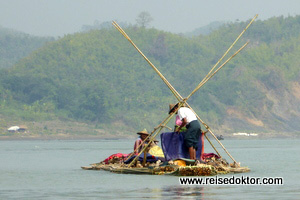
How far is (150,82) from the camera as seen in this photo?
10144cm

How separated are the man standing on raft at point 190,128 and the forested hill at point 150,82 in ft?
223

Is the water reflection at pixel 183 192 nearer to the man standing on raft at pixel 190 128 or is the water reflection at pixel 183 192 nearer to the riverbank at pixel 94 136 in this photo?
the man standing on raft at pixel 190 128

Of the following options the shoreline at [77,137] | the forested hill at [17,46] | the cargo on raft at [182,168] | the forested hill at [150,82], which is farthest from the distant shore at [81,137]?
the cargo on raft at [182,168]

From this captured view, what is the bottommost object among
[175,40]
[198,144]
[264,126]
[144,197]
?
Answer: [144,197]

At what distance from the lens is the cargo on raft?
18141 mm

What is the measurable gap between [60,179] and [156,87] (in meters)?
81.1

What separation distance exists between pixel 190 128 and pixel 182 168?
1201 mm

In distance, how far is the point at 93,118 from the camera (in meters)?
88.9

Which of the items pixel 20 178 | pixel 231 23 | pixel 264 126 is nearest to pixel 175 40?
pixel 231 23

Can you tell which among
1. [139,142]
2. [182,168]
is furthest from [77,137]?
[182,168]

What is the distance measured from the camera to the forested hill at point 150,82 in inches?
3578

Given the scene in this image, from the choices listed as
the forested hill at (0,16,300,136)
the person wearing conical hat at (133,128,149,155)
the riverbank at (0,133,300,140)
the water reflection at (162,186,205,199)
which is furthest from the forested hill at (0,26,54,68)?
the water reflection at (162,186,205,199)

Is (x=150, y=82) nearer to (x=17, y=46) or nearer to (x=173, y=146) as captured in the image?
(x=17, y=46)

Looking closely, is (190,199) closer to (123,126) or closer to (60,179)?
(60,179)
